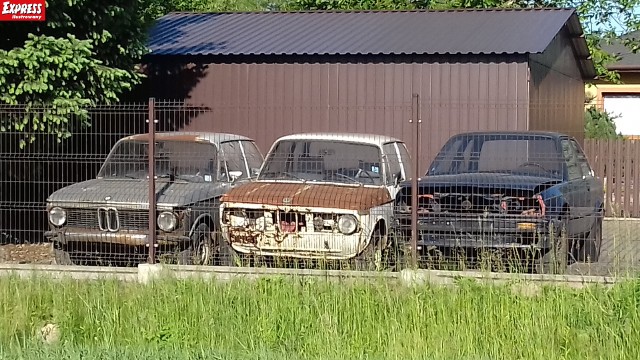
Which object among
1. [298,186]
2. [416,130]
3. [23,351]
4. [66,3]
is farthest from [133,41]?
[23,351]

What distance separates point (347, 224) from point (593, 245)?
2.84 metres

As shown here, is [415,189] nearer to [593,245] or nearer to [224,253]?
[593,245]

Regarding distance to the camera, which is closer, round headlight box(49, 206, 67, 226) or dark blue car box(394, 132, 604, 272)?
dark blue car box(394, 132, 604, 272)

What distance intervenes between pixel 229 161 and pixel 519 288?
193 inches

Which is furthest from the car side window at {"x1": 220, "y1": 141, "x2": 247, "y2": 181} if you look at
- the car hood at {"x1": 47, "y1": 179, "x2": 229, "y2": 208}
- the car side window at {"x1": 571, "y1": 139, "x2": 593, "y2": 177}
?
the car side window at {"x1": 571, "y1": 139, "x2": 593, "y2": 177}

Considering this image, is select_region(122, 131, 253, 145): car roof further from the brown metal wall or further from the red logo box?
the brown metal wall

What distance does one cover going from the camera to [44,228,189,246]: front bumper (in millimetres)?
10789

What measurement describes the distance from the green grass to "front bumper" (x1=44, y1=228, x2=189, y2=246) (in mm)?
1424

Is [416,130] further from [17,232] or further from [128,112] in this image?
[17,232]

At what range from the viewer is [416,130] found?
9977 mm

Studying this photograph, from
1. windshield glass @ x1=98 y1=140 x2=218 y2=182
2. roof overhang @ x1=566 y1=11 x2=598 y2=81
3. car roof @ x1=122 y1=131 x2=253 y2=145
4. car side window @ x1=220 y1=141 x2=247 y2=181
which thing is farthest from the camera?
roof overhang @ x1=566 y1=11 x2=598 y2=81

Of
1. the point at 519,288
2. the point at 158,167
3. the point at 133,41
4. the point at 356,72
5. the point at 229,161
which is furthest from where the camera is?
the point at 356,72

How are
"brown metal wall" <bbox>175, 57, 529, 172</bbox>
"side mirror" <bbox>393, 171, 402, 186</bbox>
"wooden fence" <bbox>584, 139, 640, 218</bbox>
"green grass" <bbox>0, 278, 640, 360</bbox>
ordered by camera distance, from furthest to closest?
"wooden fence" <bbox>584, 139, 640, 218</bbox>, "brown metal wall" <bbox>175, 57, 529, 172</bbox>, "side mirror" <bbox>393, 171, 402, 186</bbox>, "green grass" <bbox>0, 278, 640, 360</bbox>

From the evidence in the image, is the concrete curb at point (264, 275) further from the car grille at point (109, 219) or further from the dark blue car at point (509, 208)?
the car grille at point (109, 219)
